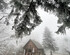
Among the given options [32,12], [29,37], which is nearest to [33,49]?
[32,12]

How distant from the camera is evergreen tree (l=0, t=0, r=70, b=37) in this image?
10.6 feet

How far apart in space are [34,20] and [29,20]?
0.15 metres

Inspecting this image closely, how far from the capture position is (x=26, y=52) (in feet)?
84.8

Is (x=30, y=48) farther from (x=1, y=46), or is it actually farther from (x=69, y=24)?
(x=69, y=24)

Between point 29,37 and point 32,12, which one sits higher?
point 29,37

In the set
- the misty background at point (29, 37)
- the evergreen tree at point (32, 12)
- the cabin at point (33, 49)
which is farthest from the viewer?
the cabin at point (33, 49)

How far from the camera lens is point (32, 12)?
3625 mm

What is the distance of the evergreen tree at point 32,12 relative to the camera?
10.6ft

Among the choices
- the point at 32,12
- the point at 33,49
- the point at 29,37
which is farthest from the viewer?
the point at 29,37


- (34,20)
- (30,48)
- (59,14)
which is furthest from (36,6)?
(30,48)

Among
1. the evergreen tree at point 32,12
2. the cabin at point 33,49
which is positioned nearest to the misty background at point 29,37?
the evergreen tree at point 32,12

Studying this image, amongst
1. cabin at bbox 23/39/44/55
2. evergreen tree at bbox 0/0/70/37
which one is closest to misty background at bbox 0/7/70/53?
evergreen tree at bbox 0/0/70/37

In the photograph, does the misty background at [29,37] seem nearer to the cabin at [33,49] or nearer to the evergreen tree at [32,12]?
the evergreen tree at [32,12]

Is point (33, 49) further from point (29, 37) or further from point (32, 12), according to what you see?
point (29, 37)
